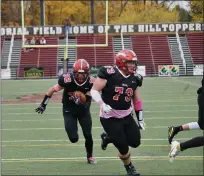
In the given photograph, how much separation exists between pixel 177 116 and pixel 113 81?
6692 mm

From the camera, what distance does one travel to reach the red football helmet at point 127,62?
6.04 metres

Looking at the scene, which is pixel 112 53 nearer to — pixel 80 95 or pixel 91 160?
pixel 80 95

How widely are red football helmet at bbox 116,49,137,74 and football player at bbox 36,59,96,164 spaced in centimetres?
103

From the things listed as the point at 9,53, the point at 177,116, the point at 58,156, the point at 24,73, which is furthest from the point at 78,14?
the point at 58,156

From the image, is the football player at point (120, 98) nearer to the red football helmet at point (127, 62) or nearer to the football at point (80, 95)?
the red football helmet at point (127, 62)

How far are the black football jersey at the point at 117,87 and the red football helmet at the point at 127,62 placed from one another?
0.08 metres

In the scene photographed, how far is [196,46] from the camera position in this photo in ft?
126

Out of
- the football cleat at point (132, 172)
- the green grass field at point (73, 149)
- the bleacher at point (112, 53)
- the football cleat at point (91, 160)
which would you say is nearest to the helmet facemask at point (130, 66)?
the football cleat at point (132, 172)

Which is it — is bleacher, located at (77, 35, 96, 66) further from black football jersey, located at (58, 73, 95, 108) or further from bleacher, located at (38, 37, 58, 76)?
black football jersey, located at (58, 73, 95, 108)

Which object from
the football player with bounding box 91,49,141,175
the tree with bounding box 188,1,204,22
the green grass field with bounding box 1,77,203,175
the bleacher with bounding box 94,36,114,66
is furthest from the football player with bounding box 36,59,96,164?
the tree with bounding box 188,1,204,22

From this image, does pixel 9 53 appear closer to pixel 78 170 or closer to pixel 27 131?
pixel 27 131

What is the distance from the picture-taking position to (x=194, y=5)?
4762cm

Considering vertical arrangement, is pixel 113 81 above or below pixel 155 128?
above

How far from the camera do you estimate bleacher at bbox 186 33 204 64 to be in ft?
122
